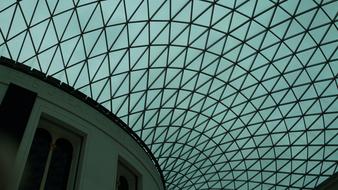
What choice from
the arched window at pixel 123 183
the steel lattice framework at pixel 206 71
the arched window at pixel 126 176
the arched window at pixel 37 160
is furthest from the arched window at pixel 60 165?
the steel lattice framework at pixel 206 71

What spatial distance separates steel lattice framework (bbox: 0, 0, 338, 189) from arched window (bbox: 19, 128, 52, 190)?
617cm

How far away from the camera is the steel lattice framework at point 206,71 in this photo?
27484 millimetres

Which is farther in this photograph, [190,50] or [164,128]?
[164,128]

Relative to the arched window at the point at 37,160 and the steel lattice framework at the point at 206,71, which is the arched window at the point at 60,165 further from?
the steel lattice framework at the point at 206,71

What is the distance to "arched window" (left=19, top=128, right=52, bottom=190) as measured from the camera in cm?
2127

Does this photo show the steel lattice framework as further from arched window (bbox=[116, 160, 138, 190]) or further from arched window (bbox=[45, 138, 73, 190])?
arched window (bbox=[45, 138, 73, 190])

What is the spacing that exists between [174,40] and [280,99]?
13551 millimetres

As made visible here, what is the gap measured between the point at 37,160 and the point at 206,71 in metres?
17.7

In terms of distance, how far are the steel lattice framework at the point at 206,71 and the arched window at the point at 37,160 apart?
6.17 m

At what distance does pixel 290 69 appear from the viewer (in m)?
34.3

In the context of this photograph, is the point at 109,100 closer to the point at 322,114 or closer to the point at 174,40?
the point at 174,40

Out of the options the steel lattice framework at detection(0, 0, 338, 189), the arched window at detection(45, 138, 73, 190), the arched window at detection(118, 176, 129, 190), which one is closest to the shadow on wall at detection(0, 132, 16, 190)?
the arched window at detection(45, 138, 73, 190)

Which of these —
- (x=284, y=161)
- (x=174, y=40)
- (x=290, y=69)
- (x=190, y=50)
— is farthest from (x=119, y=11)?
(x=284, y=161)

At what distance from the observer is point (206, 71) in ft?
112
